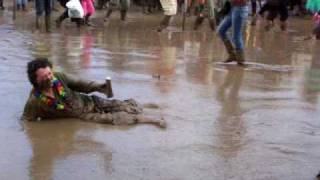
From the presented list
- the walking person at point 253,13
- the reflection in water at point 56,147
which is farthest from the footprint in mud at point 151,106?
the walking person at point 253,13

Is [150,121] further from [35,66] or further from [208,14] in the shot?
[208,14]

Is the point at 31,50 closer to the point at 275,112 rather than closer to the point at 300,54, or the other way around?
the point at 300,54

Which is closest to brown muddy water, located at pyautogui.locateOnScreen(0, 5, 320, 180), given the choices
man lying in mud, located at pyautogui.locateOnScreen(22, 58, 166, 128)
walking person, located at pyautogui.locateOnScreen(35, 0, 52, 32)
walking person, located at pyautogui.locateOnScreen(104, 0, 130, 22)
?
man lying in mud, located at pyautogui.locateOnScreen(22, 58, 166, 128)

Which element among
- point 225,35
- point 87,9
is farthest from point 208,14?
point 225,35

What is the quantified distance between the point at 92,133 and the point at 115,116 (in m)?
0.45

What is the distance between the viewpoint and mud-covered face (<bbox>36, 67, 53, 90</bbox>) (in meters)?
6.26

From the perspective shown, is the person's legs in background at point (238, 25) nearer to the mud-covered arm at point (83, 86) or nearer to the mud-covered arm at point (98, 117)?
the mud-covered arm at point (83, 86)

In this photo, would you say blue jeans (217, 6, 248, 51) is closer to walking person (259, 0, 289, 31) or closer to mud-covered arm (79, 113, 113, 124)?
mud-covered arm (79, 113, 113, 124)

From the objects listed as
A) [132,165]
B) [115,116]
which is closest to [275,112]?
[115,116]

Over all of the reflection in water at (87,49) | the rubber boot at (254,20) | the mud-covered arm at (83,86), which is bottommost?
the reflection in water at (87,49)

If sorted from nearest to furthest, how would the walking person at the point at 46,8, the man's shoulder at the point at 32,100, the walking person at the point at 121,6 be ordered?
the man's shoulder at the point at 32,100 → the walking person at the point at 46,8 → the walking person at the point at 121,6

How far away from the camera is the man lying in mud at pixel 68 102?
634cm

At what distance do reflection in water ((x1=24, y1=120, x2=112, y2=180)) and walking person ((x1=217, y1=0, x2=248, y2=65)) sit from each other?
4.26 metres

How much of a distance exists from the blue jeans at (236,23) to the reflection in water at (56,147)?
425 centimetres
